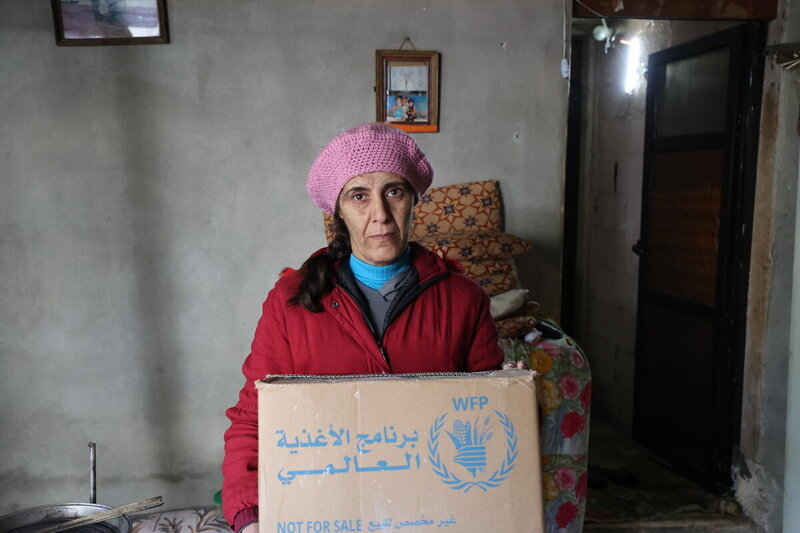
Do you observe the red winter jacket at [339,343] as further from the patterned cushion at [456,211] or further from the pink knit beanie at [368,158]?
the patterned cushion at [456,211]

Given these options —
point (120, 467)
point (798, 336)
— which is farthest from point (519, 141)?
point (120, 467)

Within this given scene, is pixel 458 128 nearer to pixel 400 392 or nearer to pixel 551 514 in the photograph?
pixel 551 514

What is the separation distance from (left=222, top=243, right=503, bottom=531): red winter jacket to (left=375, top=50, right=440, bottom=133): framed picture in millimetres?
1452

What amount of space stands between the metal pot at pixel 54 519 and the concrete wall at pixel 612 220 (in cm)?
322

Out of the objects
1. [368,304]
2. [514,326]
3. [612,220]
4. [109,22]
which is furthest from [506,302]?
[612,220]

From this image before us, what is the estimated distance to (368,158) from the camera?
51.2 inches

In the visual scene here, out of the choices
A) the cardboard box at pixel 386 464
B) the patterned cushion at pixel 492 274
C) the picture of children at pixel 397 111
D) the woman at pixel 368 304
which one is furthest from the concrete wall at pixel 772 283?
the cardboard box at pixel 386 464

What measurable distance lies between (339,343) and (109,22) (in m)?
1.93

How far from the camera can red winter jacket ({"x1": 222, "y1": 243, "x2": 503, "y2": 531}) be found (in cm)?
125

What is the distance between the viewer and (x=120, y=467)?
278 cm

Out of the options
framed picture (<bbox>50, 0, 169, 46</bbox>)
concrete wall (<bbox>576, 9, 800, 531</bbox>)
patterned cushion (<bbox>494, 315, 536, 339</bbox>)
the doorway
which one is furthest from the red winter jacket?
the doorway

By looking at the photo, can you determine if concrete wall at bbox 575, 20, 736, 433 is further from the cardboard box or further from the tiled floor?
the cardboard box

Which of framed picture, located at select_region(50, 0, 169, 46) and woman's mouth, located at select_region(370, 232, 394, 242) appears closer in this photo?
woman's mouth, located at select_region(370, 232, 394, 242)

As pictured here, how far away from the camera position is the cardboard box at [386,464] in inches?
37.4
